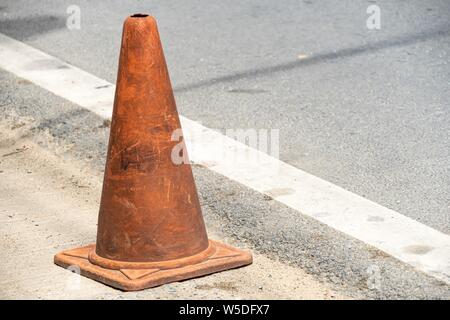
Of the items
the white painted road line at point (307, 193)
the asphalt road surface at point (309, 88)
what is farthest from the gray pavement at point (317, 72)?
the white painted road line at point (307, 193)

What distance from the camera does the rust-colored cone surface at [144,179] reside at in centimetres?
436

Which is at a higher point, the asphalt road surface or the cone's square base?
the asphalt road surface

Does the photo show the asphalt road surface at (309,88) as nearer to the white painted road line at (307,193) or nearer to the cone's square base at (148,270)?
the white painted road line at (307,193)

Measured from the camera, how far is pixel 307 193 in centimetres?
524

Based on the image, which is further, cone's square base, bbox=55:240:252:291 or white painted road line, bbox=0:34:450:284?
white painted road line, bbox=0:34:450:284

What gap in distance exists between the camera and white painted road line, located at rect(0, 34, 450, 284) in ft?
14.9

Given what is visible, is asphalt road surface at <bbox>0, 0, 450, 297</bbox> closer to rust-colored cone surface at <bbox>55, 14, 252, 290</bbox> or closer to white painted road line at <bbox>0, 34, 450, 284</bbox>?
white painted road line at <bbox>0, 34, 450, 284</bbox>

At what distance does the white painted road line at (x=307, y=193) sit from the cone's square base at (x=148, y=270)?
1.89 feet

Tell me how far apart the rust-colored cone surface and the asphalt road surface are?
19.9 inches

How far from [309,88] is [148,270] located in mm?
3056

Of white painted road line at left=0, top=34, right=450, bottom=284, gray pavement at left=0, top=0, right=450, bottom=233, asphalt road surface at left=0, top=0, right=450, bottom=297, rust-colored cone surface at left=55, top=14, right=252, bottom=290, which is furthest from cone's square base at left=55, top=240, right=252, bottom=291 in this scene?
gray pavement at left=0, top=0, right=450, bottom=233

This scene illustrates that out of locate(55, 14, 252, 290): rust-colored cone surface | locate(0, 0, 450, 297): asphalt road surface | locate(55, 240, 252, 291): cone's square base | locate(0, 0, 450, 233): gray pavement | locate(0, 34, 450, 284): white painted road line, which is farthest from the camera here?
locate(0, 0, 450, 233): gray pavement

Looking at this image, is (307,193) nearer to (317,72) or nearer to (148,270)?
(148,270)
